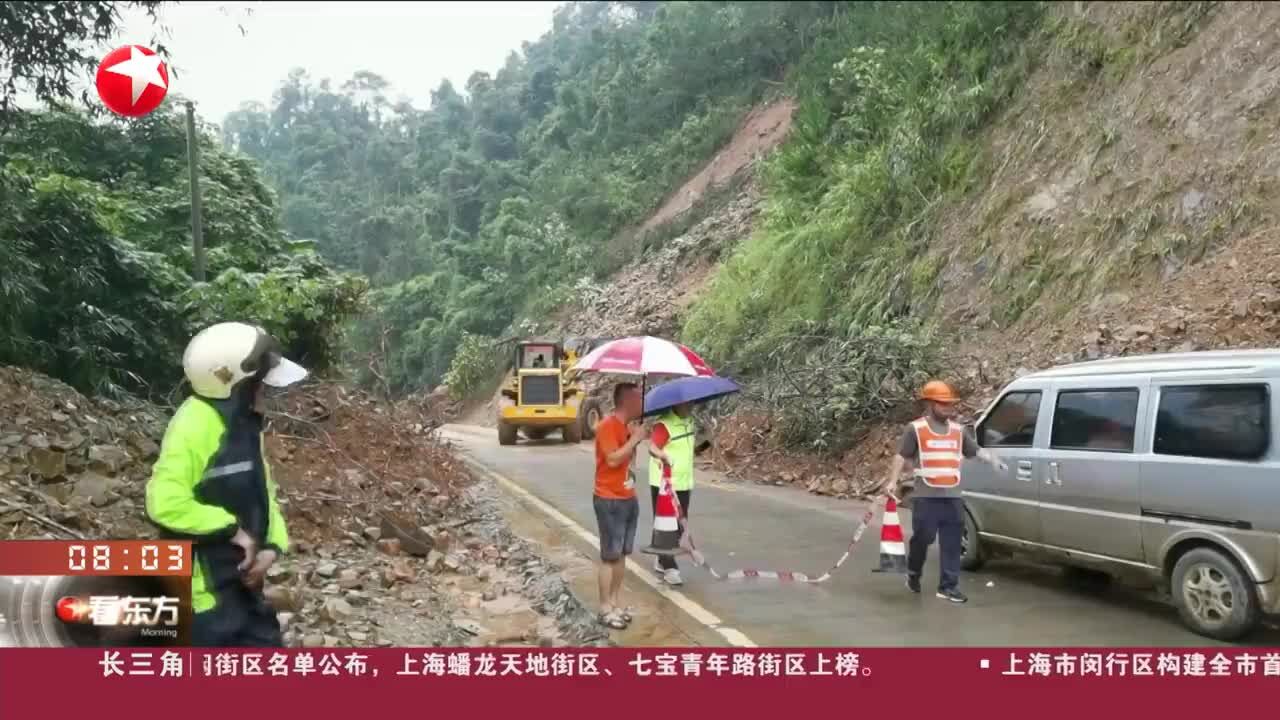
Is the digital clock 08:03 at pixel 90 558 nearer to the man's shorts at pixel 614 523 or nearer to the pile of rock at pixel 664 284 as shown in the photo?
the man's shorts at pixel 614 523

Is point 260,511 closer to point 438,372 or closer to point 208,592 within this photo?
point 208,592

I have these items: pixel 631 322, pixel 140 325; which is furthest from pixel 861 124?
pixel 140 325

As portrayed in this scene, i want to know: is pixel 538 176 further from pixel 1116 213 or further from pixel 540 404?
pixel 1116 213

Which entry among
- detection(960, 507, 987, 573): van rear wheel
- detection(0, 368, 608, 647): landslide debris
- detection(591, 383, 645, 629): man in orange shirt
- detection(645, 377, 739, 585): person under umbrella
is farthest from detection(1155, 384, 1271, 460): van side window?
detection(0, 368, 608, 647): landslide debris

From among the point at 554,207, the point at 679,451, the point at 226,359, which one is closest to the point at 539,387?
the point at 679,451

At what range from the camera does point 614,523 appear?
21.0ft

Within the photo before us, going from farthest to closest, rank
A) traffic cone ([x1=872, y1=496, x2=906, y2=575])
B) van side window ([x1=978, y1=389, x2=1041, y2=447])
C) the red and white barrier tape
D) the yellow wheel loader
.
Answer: the yellow wheel loader, the red and white barrier tape, traffic cone ([x1=872, y1=496, x2=906, y2=575]), van side window ([x1=978, y1=389, x2=1041, y2=447])

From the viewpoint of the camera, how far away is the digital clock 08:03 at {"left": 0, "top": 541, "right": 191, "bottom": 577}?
3389mm

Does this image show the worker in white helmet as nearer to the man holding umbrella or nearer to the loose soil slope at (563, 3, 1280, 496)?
the man holding umbrella

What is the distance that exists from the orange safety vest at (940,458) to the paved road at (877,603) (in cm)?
91

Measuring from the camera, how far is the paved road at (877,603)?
19.7 ft

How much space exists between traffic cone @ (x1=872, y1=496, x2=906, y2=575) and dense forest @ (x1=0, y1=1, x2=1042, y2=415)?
7.68 meters

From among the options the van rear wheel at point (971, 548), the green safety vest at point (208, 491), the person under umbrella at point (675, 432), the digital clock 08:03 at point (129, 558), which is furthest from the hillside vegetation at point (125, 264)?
the van rear wheel at point (971, 548)
